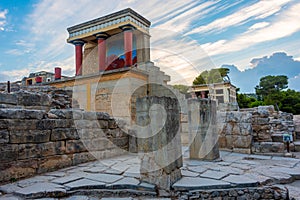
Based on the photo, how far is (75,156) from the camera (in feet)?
12.7

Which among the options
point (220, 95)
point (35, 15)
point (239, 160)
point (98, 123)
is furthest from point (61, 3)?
point (220, 95)

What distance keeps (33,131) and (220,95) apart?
11325mm

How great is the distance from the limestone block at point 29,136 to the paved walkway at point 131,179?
0.55 metres

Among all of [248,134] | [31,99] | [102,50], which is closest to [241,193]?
[248,134]

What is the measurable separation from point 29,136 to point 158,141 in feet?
6.60

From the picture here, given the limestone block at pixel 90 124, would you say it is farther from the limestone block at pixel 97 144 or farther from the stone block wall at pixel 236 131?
the stone block wall at pixel 236 131

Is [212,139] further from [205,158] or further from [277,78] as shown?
[277,78]

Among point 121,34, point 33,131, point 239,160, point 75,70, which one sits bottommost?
point 239,160

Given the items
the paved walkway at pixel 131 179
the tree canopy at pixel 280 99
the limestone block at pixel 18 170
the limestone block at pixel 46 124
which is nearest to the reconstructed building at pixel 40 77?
the limestone block at pixel 46 124

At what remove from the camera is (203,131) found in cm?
406

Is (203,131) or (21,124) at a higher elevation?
(21,124)

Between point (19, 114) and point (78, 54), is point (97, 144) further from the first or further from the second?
point (78, 54)

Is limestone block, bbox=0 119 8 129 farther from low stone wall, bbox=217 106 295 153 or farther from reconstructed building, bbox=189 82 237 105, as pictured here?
reconstructed building, bbox=189 82 237 105

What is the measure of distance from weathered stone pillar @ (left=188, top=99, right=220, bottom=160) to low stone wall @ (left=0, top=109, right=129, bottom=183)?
6.09 ft
